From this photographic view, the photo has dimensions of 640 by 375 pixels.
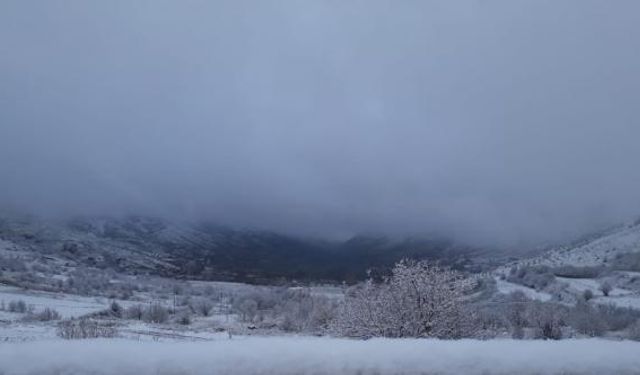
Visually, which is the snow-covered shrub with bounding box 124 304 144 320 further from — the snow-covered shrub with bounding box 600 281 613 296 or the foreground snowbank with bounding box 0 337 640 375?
the foreground snowbank with bounding box 0 337 640 375

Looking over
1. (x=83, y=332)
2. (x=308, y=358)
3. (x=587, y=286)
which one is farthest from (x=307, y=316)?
(x=308, y=358)

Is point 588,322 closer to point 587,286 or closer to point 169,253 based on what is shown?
point 587,286

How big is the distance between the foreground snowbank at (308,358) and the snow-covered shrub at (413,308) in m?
8.02

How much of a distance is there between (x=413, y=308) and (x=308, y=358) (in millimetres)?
9005

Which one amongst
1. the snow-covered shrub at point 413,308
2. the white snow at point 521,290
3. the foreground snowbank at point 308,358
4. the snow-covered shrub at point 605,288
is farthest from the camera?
the white snow at point 521,290

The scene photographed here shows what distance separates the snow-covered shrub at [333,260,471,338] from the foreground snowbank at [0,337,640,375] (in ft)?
26.3

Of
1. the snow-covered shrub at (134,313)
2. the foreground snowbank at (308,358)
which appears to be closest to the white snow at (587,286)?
the snow-covered shrub at (134,313)

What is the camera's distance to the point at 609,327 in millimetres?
20219

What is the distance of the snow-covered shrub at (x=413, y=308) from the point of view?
1330 cm

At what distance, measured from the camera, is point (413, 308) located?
13.5 m

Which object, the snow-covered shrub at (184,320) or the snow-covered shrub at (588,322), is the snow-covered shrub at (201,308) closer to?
the snow-covered shrub at (184,320)

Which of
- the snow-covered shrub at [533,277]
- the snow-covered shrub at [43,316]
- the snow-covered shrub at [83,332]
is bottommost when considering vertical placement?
the snow-covered shrub at [43,316]

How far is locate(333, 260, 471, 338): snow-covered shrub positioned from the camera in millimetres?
13297

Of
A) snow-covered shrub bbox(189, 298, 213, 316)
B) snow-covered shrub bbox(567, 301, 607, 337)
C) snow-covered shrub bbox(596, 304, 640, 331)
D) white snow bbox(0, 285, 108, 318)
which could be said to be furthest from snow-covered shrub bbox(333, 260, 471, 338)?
snow-covered shrub bbox(189, 298, 213, 316)
